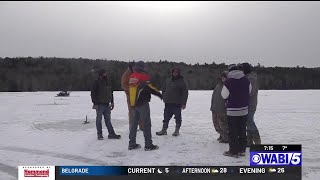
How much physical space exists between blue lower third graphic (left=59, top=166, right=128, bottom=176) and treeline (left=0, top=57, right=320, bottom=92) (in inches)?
1127

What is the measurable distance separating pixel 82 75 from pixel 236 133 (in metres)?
34.1

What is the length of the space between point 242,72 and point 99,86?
10.6 ft

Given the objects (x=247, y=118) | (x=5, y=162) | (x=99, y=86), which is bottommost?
(x=5, y=162)

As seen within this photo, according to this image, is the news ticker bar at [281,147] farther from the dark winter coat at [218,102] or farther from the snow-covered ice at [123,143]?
the dark winter coat at [218,102]

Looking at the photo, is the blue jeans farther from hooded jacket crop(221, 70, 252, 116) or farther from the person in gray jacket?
hooded jacket crop(221, 70, 252, 116)

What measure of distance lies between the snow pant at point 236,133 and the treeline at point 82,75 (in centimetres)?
2710

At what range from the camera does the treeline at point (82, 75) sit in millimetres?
35875

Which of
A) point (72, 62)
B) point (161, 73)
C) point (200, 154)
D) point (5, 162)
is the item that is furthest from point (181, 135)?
point (72, 62)

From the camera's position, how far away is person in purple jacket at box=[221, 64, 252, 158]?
6.47 meters

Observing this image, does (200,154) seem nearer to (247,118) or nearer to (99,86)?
(247,118)

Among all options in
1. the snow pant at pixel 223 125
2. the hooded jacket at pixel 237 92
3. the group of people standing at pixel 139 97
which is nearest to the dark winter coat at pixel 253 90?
the hooded jacket at pixel 237 92

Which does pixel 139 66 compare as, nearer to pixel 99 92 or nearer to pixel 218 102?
pixel 99 92

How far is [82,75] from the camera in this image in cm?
3909

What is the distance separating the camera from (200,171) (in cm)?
517
